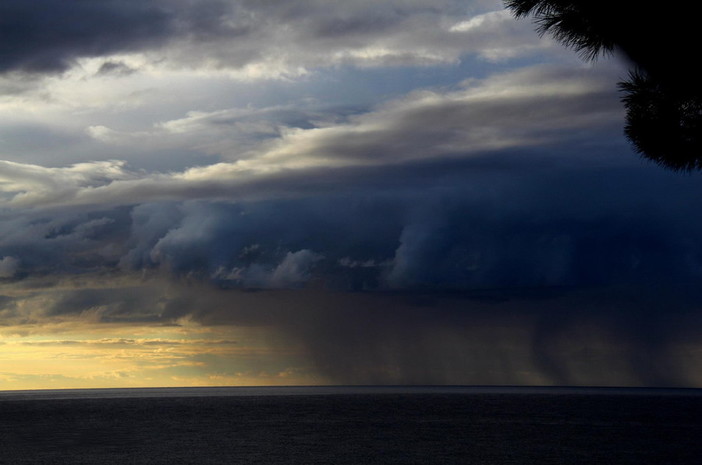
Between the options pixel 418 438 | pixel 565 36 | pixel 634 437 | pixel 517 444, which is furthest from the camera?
pixel 634 437

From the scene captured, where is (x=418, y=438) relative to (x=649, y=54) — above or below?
below

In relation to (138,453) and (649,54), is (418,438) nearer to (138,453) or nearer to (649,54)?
(138,453)

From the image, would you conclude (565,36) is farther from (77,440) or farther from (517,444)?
(77,440)

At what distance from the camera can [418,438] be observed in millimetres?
44312

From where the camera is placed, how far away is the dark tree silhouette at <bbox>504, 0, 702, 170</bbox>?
47.7 ft

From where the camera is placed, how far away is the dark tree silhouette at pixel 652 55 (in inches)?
572

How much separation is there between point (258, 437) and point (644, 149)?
1299 inches

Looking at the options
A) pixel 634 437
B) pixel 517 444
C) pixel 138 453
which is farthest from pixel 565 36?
pixel 634 437

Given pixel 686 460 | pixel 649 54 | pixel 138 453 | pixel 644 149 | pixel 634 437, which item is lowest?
pixel 634 437

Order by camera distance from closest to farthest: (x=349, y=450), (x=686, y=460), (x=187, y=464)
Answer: (x=187, y=464) < (x=686, y=460) < (x=349, y=450)

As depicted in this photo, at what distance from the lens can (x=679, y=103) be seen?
54.8ft

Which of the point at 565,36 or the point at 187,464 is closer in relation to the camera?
the point at 565,36

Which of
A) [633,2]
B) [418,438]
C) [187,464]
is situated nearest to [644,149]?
[633,2]

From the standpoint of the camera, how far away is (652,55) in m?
15.2
